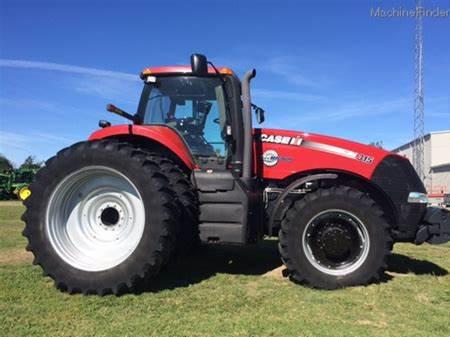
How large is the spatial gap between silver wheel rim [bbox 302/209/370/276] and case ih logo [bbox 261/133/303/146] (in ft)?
3.14

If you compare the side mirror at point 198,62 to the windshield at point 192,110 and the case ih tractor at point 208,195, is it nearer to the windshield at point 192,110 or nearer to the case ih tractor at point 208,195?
the case ih tractor at point 208,195

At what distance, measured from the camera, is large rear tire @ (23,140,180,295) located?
15.6 feet

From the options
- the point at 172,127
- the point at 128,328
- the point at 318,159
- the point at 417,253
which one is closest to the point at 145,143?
the point at 172,127

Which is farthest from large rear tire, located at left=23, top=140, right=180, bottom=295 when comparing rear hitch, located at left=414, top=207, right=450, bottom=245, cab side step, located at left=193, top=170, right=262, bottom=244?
A: rear hitch, located at left=414, top=207, right=450, bottom=245

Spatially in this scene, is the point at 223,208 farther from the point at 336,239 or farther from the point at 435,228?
the point at 435,228

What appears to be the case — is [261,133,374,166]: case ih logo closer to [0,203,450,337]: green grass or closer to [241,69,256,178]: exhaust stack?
[241,69,256,178]: exhaust stack

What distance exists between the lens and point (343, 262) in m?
5.29

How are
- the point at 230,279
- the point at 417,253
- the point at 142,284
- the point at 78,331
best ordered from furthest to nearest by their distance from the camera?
the point at 417,253, the point at 230,279, the point at 142,284, the point at 78,331

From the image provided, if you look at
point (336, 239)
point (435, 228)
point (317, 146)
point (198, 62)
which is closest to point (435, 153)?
point (435, 228)

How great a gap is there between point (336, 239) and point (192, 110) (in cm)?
226

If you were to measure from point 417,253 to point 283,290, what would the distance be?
147 inches

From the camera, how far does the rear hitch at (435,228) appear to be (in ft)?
18.3

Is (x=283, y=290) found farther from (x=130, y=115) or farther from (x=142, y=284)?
(x=130, y=115)

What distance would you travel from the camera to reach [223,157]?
5562 millimetres
